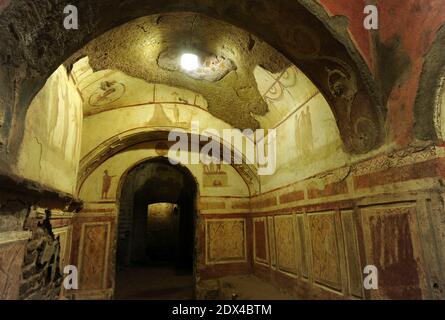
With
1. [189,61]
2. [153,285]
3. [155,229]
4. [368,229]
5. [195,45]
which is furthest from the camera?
[155,229]

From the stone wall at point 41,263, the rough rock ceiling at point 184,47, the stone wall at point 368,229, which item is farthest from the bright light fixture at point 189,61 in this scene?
the stone wall at point 41,263

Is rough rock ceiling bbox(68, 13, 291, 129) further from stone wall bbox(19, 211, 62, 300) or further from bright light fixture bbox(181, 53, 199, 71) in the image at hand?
stone wall bbox(19, 211, 62, 300)

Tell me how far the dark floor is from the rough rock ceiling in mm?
5236

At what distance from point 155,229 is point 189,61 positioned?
11086 mm

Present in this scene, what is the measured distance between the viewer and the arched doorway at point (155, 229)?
9.95 metres

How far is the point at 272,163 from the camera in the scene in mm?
5957

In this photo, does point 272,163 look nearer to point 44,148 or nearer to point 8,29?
point 44,148

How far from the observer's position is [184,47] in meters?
4.32

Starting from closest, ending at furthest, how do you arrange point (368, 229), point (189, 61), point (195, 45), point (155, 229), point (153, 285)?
1. point (368, 229)
2. point (195, 45)
3. point (189, 61)
4. point (153, 285)
5. point (155, 229)

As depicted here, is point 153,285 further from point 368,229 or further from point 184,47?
point 368,229

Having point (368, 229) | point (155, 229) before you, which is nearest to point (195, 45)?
point (368, 229)

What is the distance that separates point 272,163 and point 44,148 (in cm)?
412

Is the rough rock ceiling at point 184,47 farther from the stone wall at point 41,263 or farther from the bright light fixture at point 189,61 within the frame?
the stone wall at point 41,263

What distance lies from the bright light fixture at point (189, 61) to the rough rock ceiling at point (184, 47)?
22 cm
